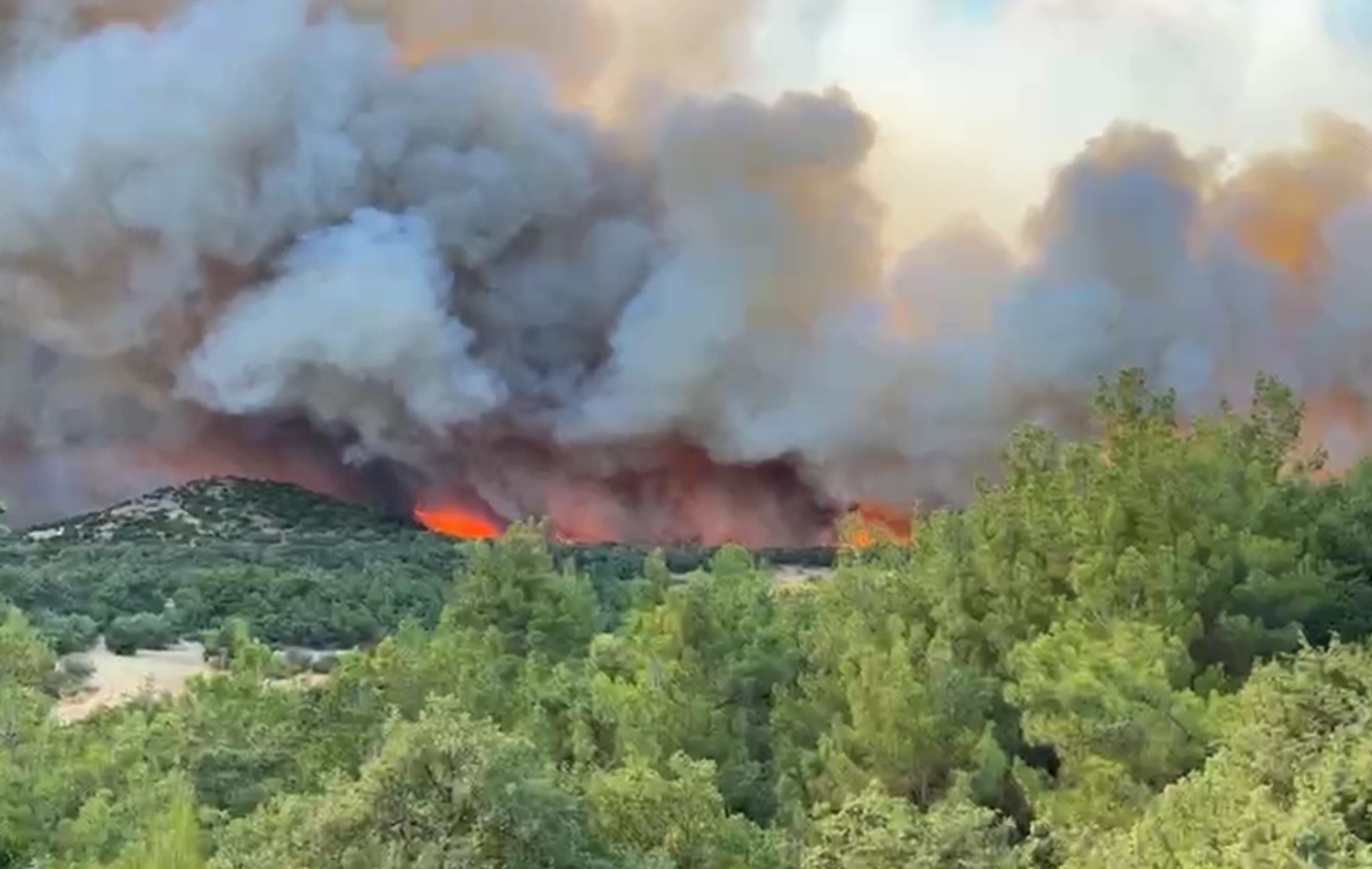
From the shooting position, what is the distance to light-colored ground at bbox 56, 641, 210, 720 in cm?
3384

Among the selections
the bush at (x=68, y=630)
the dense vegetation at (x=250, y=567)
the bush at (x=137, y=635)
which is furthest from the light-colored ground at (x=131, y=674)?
the dense vegetation at (x=250, y=567)

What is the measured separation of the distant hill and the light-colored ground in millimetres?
20717

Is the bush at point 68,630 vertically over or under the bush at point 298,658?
over

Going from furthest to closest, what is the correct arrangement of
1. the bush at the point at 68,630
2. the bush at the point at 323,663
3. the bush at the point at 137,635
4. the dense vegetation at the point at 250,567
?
the dense vegetation at the point at 250,567
the bush at the point at 137,635
the bush at the point at 68,630
the bush at the point at 323,663

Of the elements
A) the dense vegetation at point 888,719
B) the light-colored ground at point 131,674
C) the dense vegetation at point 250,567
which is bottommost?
the dense vegetation at point 888,719

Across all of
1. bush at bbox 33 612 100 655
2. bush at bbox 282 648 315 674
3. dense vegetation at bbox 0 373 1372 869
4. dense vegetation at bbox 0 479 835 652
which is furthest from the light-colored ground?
dense vegetation at bbox 0 373 1372 869

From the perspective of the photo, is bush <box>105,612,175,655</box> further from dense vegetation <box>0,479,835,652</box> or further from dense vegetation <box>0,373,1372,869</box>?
dense vegetation <box>0,373,1372,869</box>

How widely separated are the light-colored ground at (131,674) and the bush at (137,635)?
0.22 meters

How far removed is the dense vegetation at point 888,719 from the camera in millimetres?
8766

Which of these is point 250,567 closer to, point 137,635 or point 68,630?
point 137,635

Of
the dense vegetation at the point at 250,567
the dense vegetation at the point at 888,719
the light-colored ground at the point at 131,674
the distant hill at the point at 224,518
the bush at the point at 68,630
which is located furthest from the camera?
the distant hill at the point at 224,518

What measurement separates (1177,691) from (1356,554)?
16.9 feet

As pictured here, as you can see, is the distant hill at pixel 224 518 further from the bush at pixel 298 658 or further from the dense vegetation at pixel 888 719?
the dense vegetation at pixel 888 719

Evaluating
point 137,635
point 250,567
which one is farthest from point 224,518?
point 137,635
